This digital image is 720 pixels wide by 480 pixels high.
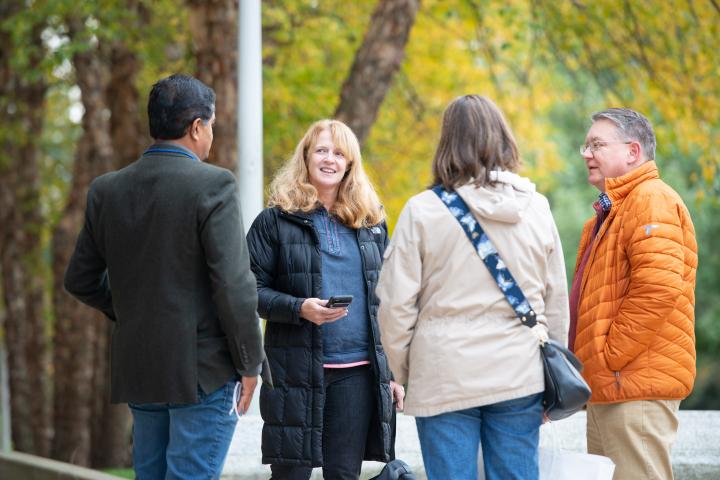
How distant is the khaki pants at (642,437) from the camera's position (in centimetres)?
480

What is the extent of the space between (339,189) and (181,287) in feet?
4.46

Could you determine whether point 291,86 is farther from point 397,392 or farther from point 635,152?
point 635,152

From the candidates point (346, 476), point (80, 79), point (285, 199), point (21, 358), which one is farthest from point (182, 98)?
point (21, 358)

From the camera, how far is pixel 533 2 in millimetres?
12094

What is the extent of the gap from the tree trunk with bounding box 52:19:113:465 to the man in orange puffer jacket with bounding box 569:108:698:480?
11.3m

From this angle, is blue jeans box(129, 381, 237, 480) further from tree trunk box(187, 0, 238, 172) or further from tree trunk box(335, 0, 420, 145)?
tree trunk box(335, 0, 420, 145)

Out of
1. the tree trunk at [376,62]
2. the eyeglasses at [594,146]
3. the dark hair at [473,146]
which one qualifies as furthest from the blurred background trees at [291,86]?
the dark hair at [473,146]

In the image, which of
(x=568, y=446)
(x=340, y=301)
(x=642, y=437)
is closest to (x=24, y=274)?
(x=568, y=446)

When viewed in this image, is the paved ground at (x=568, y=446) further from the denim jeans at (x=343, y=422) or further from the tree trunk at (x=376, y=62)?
the tree trunk at (x=376, y=62)

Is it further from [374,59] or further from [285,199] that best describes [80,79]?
[285,199]

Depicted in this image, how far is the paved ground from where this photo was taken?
6.36 meters

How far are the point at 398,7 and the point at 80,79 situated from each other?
6.38 m

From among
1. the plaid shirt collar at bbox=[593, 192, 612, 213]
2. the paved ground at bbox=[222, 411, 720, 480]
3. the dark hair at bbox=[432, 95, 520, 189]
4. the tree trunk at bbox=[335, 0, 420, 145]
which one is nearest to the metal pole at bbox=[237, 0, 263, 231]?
the paved ground at bbox=[222, 411, 720, 480]

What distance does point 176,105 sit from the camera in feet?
14.3
